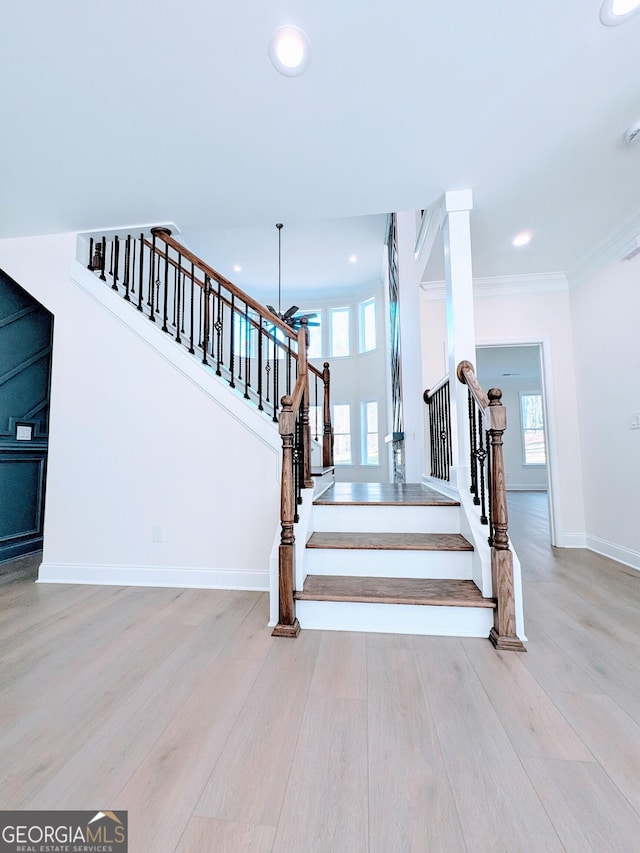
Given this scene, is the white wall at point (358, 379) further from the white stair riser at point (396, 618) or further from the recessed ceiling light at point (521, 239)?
the white stair riser at point (396, 618)

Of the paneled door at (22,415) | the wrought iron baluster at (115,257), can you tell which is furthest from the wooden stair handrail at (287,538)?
the paneled door at (22,415)

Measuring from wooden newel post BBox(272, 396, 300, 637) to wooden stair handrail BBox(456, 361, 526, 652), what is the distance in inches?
40.0

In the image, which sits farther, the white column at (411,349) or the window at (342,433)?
the window at (342,433)

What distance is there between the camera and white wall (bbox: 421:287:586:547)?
391 centimetres

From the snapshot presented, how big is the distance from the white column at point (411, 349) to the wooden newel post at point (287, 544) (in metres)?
2.40

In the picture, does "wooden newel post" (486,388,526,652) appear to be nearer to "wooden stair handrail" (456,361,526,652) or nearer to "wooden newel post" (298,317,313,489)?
"wooden stair handrail" (456,361,526,652)

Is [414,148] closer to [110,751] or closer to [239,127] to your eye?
[239,127]

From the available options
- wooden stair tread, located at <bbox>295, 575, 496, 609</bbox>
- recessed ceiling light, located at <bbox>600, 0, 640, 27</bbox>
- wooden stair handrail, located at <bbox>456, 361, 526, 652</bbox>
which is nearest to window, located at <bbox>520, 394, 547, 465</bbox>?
wooden stair tread, located at <bbox>295, 575, 496, 609</bbox>

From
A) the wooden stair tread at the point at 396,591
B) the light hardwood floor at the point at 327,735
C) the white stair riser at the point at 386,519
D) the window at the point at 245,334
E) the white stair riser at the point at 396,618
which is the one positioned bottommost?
the light hardwood floor at the point at 327,735

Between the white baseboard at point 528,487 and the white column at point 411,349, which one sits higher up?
the white column at point 411,349

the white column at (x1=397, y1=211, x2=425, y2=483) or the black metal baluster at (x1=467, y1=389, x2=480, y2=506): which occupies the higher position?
the white column at (x1=397, y1=211, x2=425, y2=483)

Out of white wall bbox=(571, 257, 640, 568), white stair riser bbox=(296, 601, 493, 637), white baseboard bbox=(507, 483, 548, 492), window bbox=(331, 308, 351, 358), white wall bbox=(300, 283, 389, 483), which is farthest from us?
white baseboard bbox=(507, 483, 548, 492)

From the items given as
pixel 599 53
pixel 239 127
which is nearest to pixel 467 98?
pixel 599 53

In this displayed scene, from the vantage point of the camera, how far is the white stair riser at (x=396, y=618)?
1954 mm
